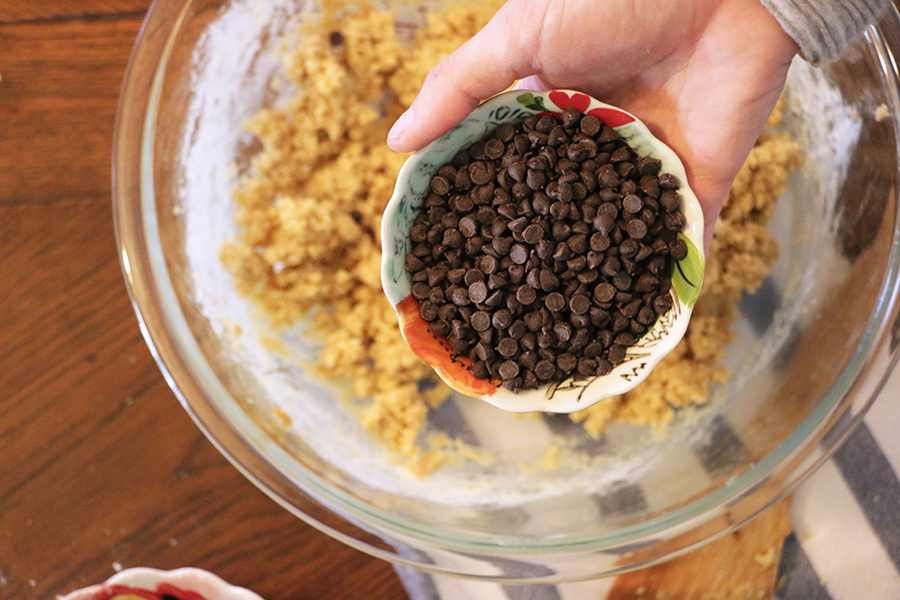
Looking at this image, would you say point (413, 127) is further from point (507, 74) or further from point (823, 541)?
point (823, 541)

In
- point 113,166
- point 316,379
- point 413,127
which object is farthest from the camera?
point 316,379

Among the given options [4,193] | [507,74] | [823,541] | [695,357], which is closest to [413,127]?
[507,74]

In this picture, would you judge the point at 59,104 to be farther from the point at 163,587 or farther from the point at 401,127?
the point at 163,587

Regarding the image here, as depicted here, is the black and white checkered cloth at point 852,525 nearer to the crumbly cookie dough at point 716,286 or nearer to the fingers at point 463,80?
the crumbly cookie dough at point 716,286

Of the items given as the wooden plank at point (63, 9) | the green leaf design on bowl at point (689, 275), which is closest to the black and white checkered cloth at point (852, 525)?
the green leaf design on bowl at point (689, 275)

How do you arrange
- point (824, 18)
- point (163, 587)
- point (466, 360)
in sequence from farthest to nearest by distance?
point (163, 587) → point (466, 360) → point (824, 18)

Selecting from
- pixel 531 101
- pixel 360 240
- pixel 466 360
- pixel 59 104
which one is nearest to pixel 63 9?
pixel 59 104
